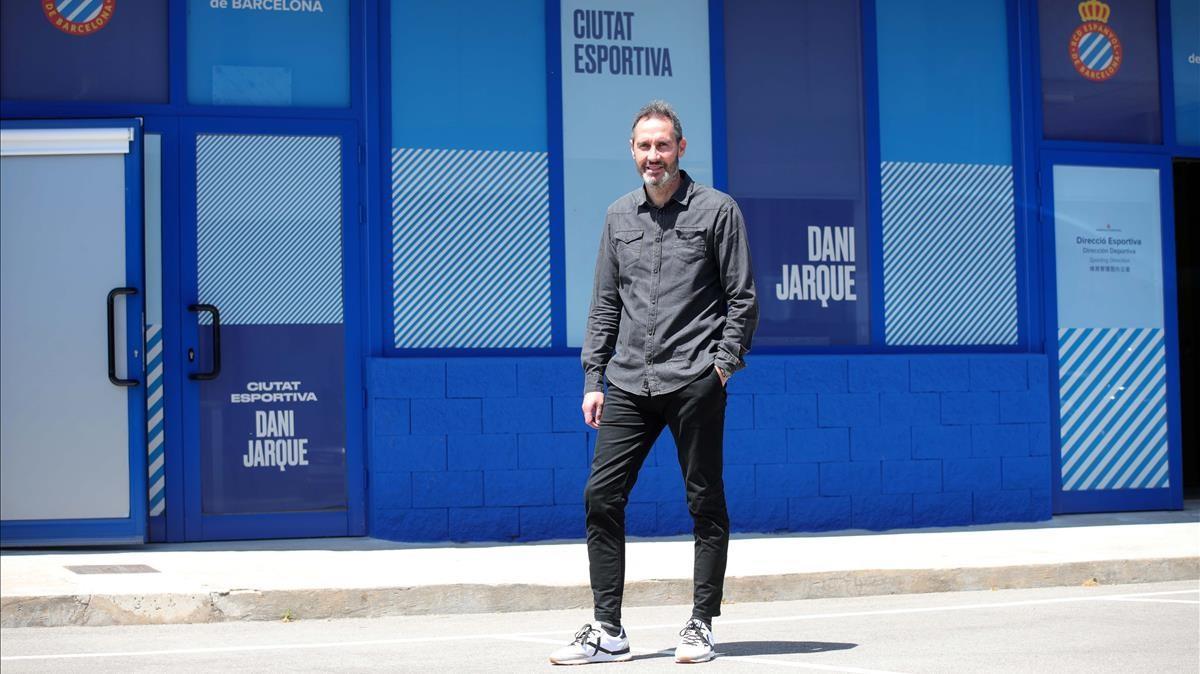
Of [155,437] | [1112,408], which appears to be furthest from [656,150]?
[1112,408]

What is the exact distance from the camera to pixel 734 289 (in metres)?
5.81

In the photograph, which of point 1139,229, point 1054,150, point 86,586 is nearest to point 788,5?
point 1054,150

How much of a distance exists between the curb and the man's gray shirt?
6.55 ft

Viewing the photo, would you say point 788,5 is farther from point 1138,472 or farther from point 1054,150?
point 1138,472

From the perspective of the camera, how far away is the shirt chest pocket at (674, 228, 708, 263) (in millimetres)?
5863

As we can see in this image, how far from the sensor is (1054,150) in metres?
11.0

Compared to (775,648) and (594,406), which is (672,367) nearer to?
(594,406)

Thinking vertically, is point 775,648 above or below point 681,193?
below

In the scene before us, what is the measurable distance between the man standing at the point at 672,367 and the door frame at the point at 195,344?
4006mm

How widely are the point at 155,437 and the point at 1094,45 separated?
7380 mm

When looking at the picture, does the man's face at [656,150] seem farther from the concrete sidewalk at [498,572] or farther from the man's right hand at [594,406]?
the concrete sidewalk at [498,572]

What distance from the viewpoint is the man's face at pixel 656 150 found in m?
5.80

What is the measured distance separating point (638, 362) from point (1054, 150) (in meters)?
6.26

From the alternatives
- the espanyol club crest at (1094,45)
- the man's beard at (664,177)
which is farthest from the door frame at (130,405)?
the espanyol club crest at (1094,45)
